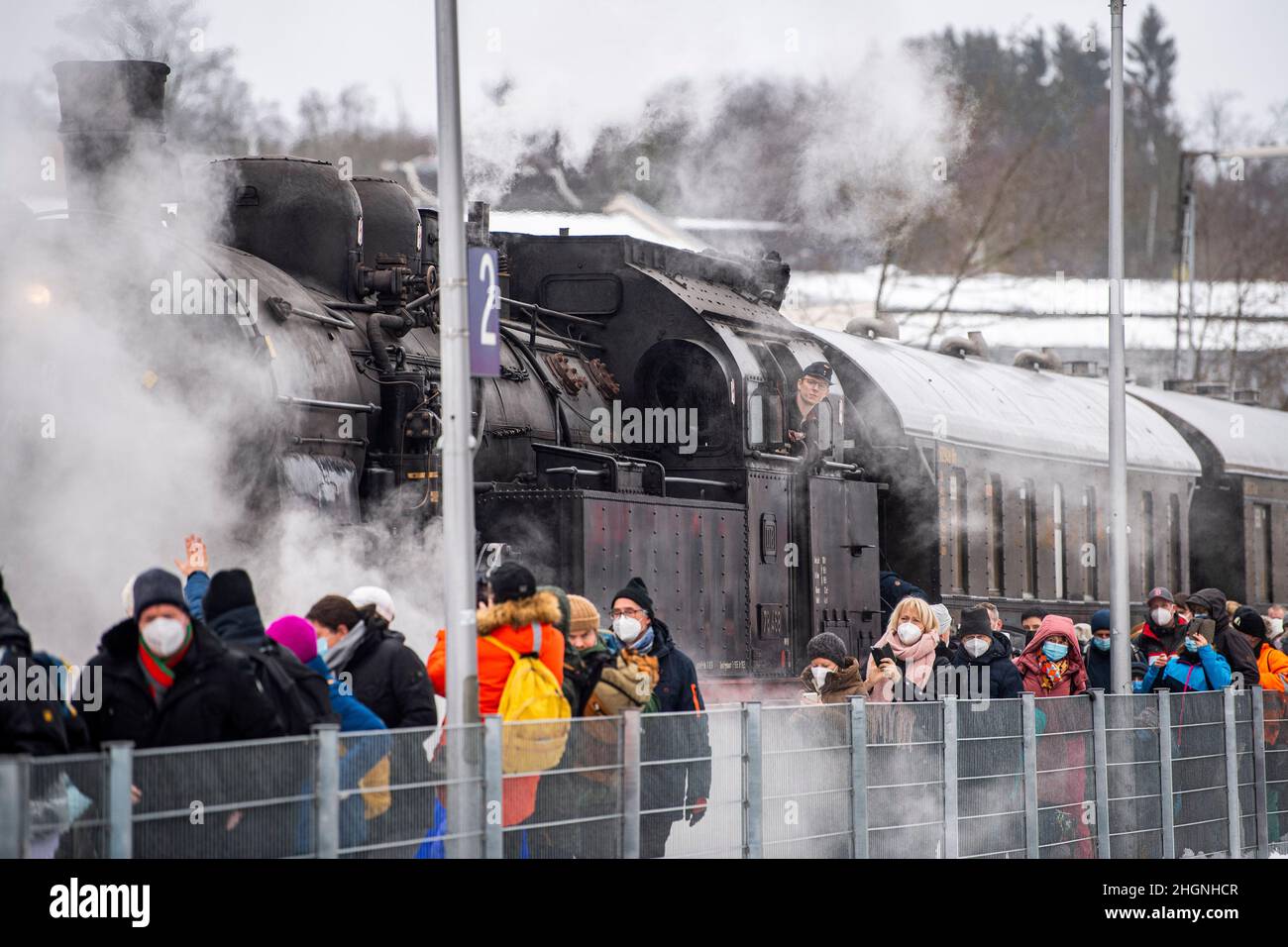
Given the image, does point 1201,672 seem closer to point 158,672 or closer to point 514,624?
point 514,624

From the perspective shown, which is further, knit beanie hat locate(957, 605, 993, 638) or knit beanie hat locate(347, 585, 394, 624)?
knit beanie hat locate(957, 605, 993, 638)

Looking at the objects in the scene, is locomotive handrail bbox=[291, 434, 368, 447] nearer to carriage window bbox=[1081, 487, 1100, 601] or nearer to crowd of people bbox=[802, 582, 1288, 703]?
crowd of people bbox=[802, 582, 1288, 703]

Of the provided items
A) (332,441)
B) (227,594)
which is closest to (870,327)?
(332,441)

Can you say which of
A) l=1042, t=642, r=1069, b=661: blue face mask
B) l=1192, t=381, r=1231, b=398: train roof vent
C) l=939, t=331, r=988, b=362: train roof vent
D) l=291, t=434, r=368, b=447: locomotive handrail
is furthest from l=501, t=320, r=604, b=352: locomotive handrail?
l=1192, t=381, r=1231, b=398: train roof vent

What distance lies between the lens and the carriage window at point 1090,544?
21.5 metres

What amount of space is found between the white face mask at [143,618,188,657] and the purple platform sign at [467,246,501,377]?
219 centimetres

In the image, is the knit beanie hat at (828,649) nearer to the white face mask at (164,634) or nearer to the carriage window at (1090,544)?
the white face mask at (164,634)

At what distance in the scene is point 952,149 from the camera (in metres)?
24.1

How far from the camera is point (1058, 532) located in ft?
67.8

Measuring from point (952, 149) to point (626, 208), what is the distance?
473 centimetres

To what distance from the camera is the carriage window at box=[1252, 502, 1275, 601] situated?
24844 mm

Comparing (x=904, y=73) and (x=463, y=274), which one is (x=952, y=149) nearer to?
(x=904, y=73)

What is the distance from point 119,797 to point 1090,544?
1753 cm
